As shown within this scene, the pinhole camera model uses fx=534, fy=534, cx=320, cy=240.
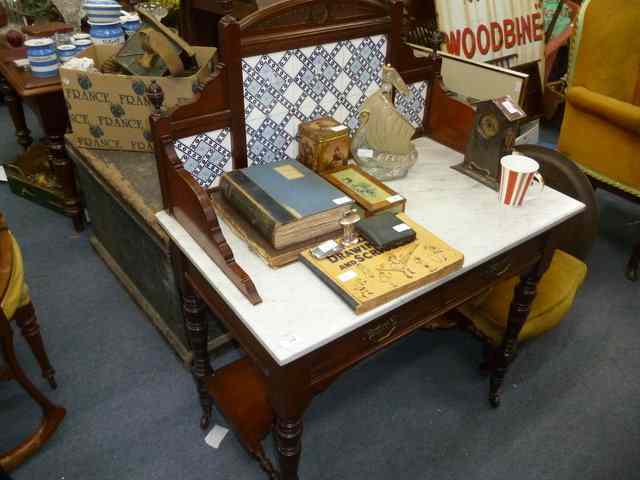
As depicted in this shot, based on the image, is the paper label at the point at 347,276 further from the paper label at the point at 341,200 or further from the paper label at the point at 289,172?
the paper label at the point at 289,172


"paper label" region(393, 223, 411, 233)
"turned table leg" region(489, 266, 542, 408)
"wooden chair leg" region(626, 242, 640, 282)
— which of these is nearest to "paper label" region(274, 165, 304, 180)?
"paper label" region(393, 223, 411, 233)

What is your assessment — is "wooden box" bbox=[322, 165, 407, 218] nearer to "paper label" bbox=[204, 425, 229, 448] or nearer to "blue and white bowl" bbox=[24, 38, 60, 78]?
"paper label" bbox=[204, 425, 229, 448]

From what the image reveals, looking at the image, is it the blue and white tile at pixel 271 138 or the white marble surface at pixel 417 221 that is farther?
the blue and white tile at pixel 271 138

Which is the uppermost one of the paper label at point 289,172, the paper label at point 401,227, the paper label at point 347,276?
the paper label at point 289,172

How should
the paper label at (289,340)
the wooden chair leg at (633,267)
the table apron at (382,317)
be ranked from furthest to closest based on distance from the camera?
the wooden chair leg at (633,267) → the table apron at (382,317) → the paper label at (289,340)

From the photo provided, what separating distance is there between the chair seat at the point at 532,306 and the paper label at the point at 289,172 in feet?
2.84

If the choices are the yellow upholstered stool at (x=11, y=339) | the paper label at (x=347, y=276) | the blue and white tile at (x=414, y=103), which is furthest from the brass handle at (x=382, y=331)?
the yellow upholstered stool at (x=11, y=339)

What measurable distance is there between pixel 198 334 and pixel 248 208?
44 cm

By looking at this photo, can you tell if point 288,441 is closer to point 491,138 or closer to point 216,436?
point 216,436

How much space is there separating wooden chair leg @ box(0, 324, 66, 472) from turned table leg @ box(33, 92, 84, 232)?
3.78 ft

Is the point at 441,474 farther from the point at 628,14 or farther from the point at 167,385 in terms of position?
the point at 628,14

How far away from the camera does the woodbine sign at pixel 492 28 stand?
7.78 ft

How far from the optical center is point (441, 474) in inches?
63.5

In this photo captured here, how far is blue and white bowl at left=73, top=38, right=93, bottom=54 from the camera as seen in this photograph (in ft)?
7.43
